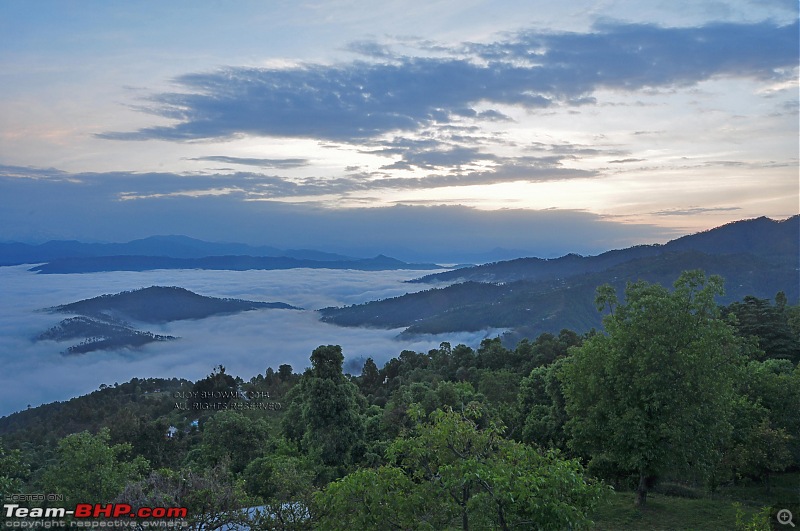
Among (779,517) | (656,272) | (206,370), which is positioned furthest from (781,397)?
(656,272)

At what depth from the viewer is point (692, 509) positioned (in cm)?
1966

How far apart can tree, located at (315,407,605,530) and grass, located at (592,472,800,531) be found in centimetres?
944

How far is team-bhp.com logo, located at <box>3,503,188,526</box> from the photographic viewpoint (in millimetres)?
11578

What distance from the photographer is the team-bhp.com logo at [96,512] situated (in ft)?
38.0

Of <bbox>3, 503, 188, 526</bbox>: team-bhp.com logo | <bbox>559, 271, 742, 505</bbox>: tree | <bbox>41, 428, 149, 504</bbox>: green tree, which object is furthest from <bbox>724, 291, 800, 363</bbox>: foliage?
<bbox>41, 428, 149, 504</bbox>: green tree

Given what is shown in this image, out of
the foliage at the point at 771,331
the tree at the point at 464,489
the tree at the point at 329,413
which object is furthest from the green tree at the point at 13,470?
the foliage at the point at 771,331

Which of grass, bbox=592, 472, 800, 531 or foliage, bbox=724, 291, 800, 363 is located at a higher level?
foliage, bbox=724, 291, 800, 363

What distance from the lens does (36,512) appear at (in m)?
14.9

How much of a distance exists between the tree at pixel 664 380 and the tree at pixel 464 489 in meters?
8.24

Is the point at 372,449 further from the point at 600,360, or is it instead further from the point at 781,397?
the point at 781,397

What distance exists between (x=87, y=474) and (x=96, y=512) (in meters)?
4.74

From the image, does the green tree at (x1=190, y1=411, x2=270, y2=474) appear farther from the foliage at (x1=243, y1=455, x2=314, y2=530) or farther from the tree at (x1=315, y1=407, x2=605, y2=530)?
the tree at (x1=315, y1=407, x2=605, y2=530)

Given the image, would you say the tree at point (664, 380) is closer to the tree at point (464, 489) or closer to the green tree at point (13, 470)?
the tree at point (464, 489)

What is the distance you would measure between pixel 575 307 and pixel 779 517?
530 feet
